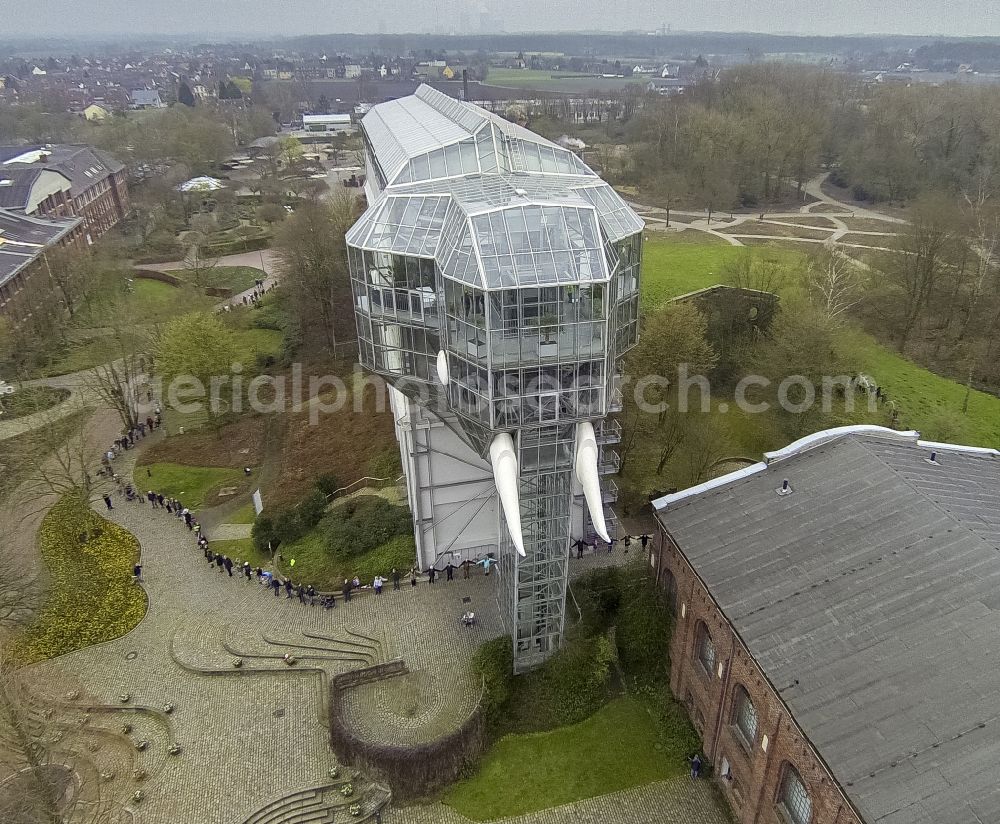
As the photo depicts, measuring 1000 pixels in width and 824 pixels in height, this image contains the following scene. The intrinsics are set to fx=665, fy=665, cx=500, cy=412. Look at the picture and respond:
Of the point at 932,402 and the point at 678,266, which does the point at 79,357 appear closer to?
the point at 678,266

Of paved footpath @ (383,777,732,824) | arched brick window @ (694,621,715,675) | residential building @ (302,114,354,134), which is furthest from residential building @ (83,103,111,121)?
arched brick window @ (694,621,715,675)

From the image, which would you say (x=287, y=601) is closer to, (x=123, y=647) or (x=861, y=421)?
(x=123, y=647)

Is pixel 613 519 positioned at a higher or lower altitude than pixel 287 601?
higher

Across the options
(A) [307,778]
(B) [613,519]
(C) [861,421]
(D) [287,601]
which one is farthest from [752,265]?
(A) [307,778]

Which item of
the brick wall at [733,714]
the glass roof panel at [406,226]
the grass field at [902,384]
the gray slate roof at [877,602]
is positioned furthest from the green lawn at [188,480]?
the grass field at [902,384]

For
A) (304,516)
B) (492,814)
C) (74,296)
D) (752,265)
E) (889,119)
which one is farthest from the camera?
(889,119)

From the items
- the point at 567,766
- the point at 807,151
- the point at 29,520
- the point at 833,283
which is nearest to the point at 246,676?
the point at 567,766
